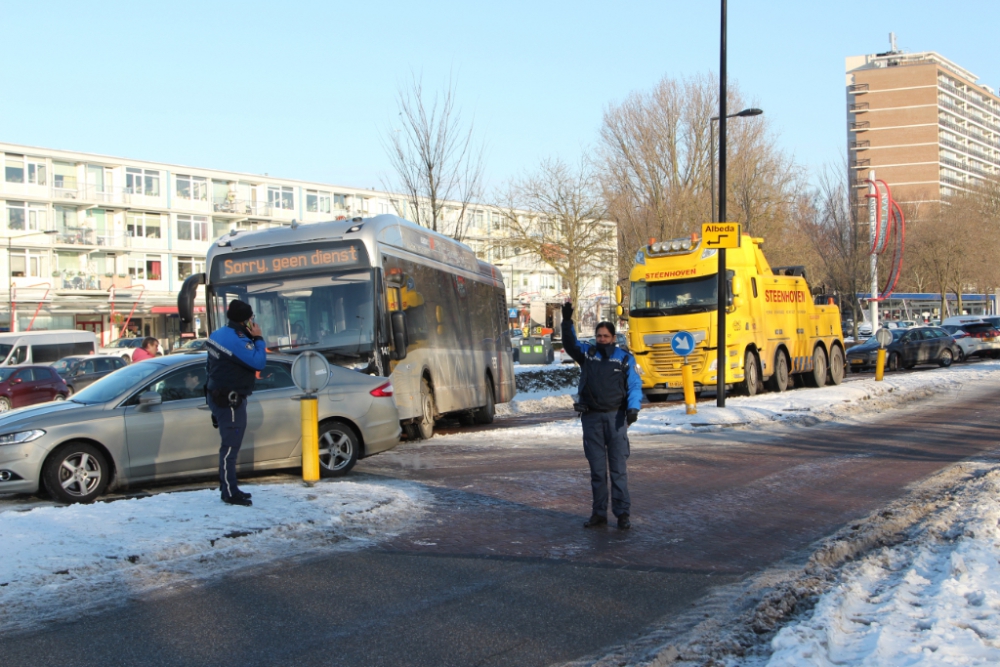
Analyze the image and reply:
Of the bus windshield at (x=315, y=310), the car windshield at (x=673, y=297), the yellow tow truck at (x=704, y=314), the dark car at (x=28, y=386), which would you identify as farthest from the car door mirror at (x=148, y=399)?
the dark car at (x=28, y=386)

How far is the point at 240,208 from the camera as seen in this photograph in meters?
73.1

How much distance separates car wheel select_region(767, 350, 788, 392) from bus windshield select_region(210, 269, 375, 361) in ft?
41.6

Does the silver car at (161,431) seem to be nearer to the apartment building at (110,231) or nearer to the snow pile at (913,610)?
the snow pile at (913,610)

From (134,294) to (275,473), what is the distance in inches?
2376

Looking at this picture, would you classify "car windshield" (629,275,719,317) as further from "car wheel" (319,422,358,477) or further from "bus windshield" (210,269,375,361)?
"car wheel" (319,422,358,477)

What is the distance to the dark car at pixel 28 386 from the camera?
1012 inches

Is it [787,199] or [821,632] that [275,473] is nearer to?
[821,632]

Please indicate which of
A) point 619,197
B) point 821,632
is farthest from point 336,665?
point 619,197

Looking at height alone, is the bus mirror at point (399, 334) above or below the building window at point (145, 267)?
below

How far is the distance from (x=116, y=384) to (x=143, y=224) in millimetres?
62457

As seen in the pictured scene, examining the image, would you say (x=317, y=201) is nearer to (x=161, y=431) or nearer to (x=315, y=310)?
(x=315, y=310)

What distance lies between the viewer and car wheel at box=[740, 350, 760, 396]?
20891mm

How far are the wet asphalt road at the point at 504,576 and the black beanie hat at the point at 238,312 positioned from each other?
237 cm

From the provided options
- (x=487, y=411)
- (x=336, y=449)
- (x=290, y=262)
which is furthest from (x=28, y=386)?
(x=336, y=449)
